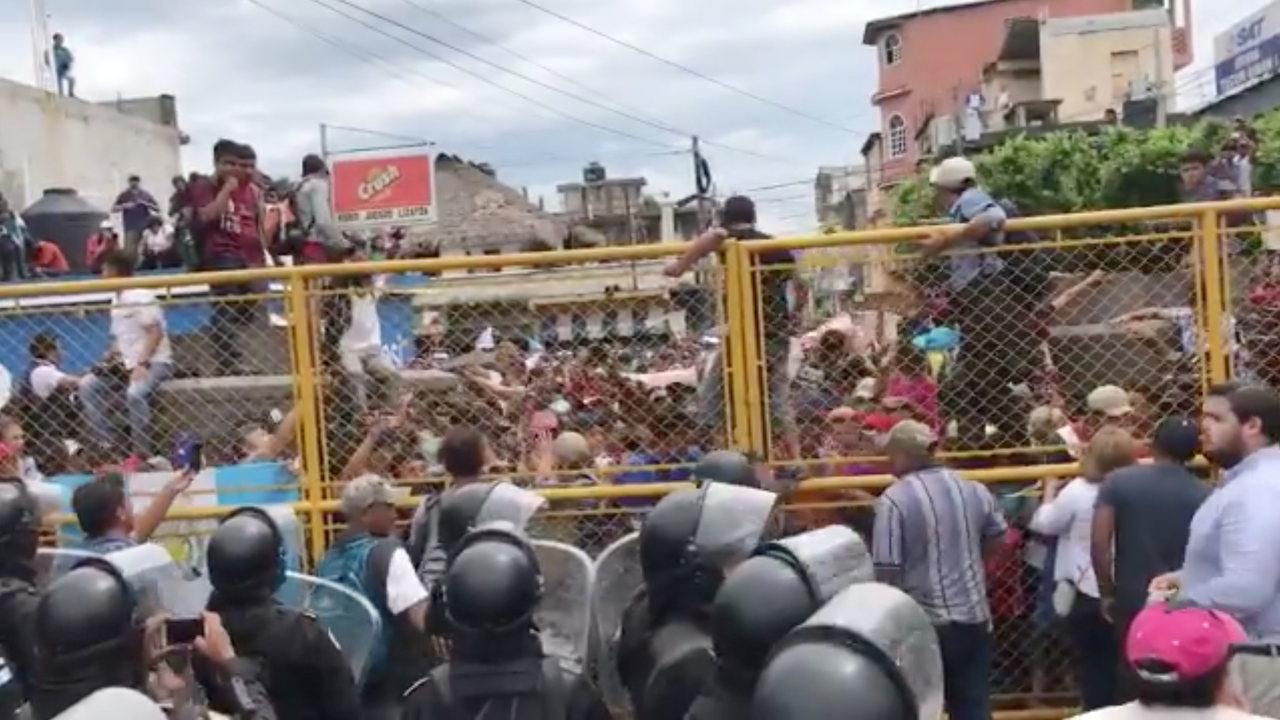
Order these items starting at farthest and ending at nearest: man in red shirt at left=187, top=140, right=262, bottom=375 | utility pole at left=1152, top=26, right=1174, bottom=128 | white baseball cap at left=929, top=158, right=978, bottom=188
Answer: utility pole at left=1152, top=26, right=1174, bottom=128 < man in red shirt at left=187, top=140, right=262, bottom=375 < white baseball cap at left=929, top=158, right=978, bottom=188

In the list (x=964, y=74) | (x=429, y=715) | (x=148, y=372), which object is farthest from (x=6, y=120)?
(x=964, y=74)

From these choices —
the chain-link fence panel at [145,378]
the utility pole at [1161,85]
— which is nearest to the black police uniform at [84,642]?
the chain-link fence panel at [145,378]

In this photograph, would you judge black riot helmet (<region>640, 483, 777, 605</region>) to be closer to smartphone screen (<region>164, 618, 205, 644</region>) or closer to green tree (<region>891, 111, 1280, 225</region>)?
smartphone screen (<region>164, 618, 205, 644</region>)

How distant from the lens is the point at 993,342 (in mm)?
7508

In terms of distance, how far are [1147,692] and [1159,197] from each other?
110 ft

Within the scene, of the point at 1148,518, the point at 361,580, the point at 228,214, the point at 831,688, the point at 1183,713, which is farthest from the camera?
the point at 228,214

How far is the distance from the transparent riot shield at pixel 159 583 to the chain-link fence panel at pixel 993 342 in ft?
9.93

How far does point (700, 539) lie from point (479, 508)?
1.42 m

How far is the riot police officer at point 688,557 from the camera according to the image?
4.61 meters

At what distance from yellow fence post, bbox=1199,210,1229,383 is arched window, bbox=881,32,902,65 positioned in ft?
243

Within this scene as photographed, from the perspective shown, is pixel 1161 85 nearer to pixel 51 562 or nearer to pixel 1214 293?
pixel 1214 293

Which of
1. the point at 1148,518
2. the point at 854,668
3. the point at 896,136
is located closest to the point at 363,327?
the point at 1148,518

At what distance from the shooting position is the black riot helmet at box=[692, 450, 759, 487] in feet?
19.8

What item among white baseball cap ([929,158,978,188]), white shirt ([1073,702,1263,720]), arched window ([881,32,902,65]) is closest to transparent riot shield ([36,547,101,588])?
white shirt ([1073,702,1263,720])
